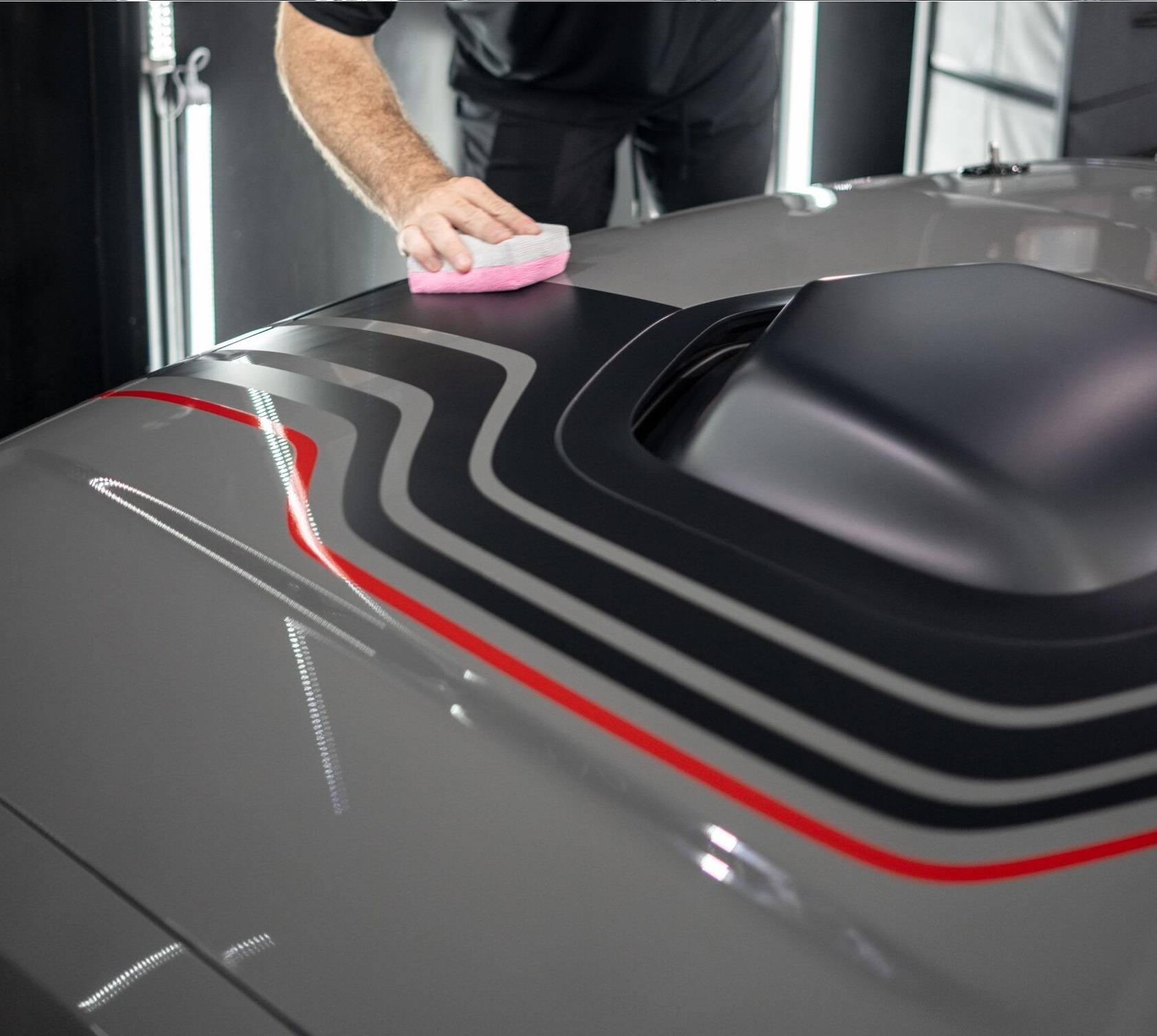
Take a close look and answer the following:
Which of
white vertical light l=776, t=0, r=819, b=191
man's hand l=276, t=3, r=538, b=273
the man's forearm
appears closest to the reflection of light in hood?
man's hand l=276, t=3, r=538, b=273

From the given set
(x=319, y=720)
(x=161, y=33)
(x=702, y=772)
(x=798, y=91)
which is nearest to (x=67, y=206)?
(x=161, y=33)

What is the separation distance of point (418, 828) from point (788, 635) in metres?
0.16

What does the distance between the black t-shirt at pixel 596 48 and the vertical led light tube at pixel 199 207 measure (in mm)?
777

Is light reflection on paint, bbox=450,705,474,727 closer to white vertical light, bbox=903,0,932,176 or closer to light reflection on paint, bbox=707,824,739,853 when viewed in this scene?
light reflection on paint, bbox=707,824,739,853

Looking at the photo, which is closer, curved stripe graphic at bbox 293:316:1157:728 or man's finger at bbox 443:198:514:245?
curved stripe graphic at bbox 293:316:1157:728

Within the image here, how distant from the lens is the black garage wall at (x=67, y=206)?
2.04m

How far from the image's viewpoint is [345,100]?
1177 mm

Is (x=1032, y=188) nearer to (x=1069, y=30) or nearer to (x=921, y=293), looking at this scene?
(x=921, y=293)

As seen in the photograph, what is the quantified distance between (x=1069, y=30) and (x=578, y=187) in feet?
4.09

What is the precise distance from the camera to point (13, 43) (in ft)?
6.47

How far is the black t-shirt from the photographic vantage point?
1.51 m

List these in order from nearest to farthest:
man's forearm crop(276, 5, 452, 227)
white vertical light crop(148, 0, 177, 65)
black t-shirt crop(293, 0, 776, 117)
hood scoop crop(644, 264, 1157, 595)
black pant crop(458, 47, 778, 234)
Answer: hood scoop crop(644, 264, 1157, 595)
man's forearm crop(276, 5, 452, 227)
black t-shirt crop(293, 0, 776, 117)
black pant crop(458, 47, 778, 234)
white vertical light crop(148, 0, 177, 65)

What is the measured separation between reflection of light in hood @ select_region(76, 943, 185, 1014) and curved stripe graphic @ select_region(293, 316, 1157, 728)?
8.7 inches

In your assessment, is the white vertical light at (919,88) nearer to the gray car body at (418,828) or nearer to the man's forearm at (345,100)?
the man's forearm at (345,100)
